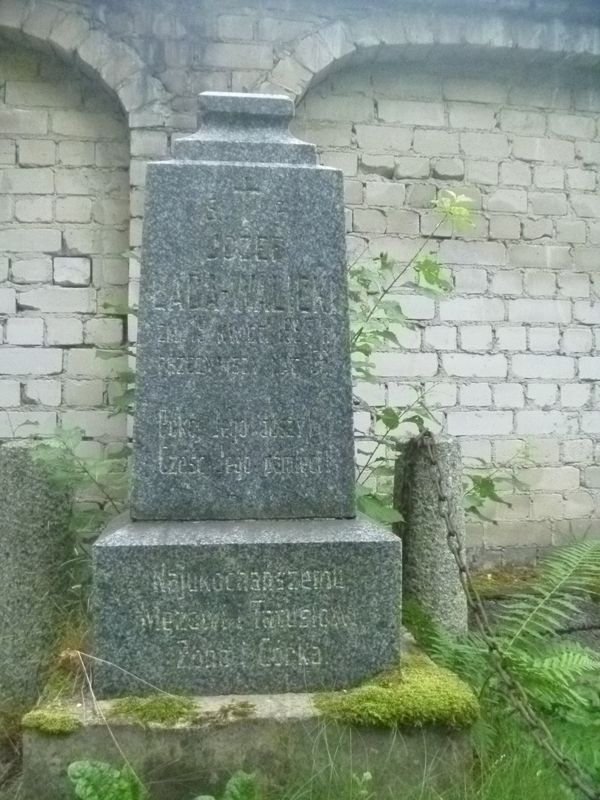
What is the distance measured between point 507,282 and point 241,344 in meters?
3.39

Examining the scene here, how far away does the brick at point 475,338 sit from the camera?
206 inches

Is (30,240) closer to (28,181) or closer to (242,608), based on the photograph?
(28,181)

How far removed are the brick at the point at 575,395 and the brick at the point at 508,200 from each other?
1272 millimetres

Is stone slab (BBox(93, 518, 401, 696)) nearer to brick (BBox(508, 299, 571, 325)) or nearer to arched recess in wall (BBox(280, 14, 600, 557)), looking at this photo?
arched recess in wall (BBox(280, 14, 600, 557))

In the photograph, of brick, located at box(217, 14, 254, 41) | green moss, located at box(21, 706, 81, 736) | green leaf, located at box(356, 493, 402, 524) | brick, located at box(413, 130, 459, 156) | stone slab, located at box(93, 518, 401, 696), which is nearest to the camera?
green moss, located at box(21, 706, 81, 736)

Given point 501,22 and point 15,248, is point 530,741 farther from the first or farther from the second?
point 501,22

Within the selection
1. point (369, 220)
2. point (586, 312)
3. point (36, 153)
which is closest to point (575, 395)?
point (586, 312)

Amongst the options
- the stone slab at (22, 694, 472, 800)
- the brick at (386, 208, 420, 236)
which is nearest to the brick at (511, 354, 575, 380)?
the brick at (386, 208, 420, 236)

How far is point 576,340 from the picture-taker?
17.7 feet

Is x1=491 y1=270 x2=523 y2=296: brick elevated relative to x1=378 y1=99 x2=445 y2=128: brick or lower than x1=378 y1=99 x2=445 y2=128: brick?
lower

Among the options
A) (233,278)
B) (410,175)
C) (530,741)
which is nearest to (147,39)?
(410,175)

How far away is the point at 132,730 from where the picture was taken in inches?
78.0

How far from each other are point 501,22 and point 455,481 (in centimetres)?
342

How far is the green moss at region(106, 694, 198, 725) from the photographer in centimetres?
201
